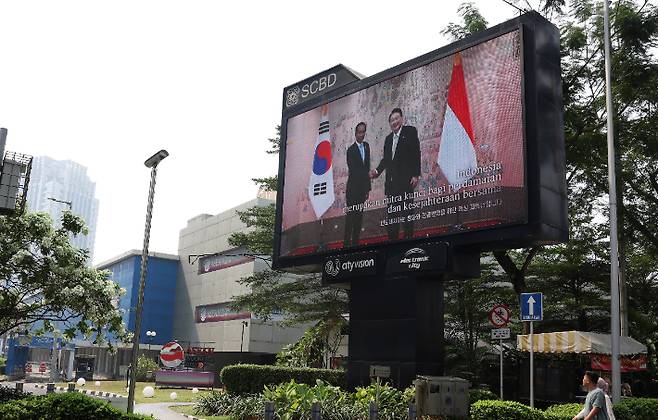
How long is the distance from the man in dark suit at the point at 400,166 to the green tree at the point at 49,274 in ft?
34.0

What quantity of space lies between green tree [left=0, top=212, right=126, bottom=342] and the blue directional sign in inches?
543

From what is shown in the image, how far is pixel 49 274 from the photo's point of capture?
74.0 feet

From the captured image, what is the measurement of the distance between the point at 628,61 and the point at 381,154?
11.7 meters

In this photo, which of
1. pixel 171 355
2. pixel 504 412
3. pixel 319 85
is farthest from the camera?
pixel 319 85

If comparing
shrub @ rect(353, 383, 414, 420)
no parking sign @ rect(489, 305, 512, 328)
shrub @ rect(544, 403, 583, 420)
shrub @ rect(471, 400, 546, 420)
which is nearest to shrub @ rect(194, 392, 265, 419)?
shrub @ rect(353, 383, 414, 420)

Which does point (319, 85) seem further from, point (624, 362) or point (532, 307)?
point (624, 362)

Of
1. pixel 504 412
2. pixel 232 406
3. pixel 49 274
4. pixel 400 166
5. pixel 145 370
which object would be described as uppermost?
pixel 400 166

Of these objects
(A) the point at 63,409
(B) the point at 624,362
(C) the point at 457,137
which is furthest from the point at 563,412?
(B) the point at 624,362

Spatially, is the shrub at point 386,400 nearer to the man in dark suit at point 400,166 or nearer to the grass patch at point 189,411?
the man in dark suit at point 400,166

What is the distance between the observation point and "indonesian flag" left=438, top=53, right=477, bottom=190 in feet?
55.2

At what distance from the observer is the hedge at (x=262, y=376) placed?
78.4 feet

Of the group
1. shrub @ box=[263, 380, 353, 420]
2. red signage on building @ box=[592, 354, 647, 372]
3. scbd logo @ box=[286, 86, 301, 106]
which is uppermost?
scbd logo @ box=[286, 86, 301, 106]

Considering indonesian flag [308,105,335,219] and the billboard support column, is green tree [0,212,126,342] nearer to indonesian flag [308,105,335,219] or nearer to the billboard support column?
indonesian flag [308,105,335,219]

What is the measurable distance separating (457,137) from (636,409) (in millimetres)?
7626
